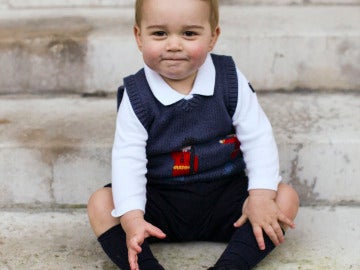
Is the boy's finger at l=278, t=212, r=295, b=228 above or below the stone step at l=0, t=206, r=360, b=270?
above

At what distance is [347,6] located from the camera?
121 inches

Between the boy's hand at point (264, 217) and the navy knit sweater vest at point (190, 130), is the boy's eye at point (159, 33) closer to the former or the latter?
the navy knit sweater vest at point (190, 130)

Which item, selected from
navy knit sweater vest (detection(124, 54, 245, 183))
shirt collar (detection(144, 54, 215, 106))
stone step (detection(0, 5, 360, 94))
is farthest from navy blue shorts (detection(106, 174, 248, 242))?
stone step (detection(0, 5, 360, 94))

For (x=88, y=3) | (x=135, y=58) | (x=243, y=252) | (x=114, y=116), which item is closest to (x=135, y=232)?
(x=243, y=252)

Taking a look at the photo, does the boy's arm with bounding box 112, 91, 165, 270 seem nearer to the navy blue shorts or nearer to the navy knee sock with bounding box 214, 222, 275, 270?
the navy blue shorts

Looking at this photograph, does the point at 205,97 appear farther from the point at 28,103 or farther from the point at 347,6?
the point at 347,6

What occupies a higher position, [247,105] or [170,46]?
[170,46]

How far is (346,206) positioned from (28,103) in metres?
1.22

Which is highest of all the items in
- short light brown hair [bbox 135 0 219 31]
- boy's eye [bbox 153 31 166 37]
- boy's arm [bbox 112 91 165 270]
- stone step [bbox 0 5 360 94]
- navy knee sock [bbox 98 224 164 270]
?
short light brown hair [bbox 135 0 219 31]

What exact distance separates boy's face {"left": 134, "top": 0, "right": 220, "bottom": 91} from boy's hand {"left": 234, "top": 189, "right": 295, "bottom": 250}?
42cm

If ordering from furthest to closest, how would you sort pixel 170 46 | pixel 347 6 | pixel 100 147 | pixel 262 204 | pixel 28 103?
pixel 347 6, pixel 28 103, pixel 100 147, pixel 262 204, pixel 170 46

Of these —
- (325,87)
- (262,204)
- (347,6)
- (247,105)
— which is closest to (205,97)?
(247,105)

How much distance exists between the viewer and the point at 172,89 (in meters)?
2.07

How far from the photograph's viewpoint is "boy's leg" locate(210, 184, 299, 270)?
202 cm
